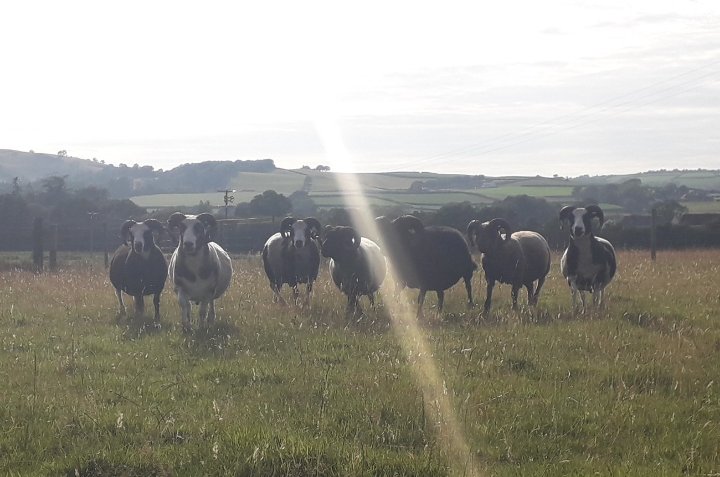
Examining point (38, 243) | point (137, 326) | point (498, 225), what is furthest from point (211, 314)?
point (38, 243)

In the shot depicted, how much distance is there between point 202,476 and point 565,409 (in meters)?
3.70

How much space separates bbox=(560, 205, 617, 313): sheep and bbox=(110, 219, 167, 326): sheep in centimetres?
849

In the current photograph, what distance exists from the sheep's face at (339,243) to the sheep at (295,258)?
96 cm

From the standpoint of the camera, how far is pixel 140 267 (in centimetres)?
1677

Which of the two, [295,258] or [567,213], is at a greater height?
[567,213]

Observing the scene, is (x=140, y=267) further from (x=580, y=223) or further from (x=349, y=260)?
(x=580, y=223)

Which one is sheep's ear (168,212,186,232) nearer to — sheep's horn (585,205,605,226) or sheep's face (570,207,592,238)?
sheep's face (570,207,592,238)

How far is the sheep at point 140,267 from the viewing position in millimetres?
→ 16688

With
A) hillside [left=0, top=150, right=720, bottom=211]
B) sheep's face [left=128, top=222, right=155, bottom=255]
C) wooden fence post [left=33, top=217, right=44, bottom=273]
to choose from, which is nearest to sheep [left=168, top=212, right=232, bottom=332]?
sheep's face [left=128, top=222, right=155, bottom=255]

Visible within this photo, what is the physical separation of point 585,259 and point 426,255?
327 centimetres

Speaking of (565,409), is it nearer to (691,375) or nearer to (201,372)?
(691,375)

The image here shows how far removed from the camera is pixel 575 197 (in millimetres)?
83875

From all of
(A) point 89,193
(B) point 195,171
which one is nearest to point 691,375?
(A) point 89,193

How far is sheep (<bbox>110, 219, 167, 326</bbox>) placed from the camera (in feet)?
54.7
